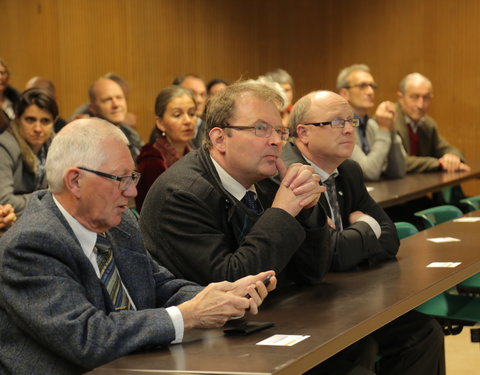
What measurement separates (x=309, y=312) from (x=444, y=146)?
18.3ft

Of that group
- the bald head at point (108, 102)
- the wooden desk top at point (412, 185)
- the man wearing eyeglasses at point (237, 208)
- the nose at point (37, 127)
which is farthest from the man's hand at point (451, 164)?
the man wearing eyeglasses at point (237, 208)

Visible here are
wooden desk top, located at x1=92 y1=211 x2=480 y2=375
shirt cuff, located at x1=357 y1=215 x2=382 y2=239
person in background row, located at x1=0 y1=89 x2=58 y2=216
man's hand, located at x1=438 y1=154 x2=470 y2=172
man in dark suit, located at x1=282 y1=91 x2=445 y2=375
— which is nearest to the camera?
wooden desk top, located at x1=92 y1=211 x2=480 y2=375

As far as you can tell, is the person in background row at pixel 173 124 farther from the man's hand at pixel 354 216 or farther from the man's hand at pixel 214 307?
the man's hand at pixel 214 307

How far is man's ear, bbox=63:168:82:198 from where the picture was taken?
7.82ft

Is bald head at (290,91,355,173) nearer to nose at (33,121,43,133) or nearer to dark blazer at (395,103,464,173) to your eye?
nose at (33,121,43,133)

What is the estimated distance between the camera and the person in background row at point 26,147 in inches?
213

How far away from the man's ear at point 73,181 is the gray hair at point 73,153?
0.01 m

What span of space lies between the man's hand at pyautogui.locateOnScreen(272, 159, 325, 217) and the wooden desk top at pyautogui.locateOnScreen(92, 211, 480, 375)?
1.03 ft

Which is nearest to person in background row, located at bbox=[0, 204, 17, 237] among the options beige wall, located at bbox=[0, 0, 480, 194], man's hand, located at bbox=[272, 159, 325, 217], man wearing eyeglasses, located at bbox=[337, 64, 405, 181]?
man's hand, located at bbox=[272, 159, 325, 217]

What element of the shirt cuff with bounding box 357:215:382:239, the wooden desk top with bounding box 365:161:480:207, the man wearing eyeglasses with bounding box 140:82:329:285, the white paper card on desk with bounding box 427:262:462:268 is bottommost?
the wooden desk top with bounding box 365:161:480:207

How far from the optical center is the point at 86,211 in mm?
2408

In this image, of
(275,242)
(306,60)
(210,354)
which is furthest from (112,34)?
(210,354)

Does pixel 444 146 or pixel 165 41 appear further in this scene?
pixel 165 41

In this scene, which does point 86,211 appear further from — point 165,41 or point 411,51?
point 411,51
